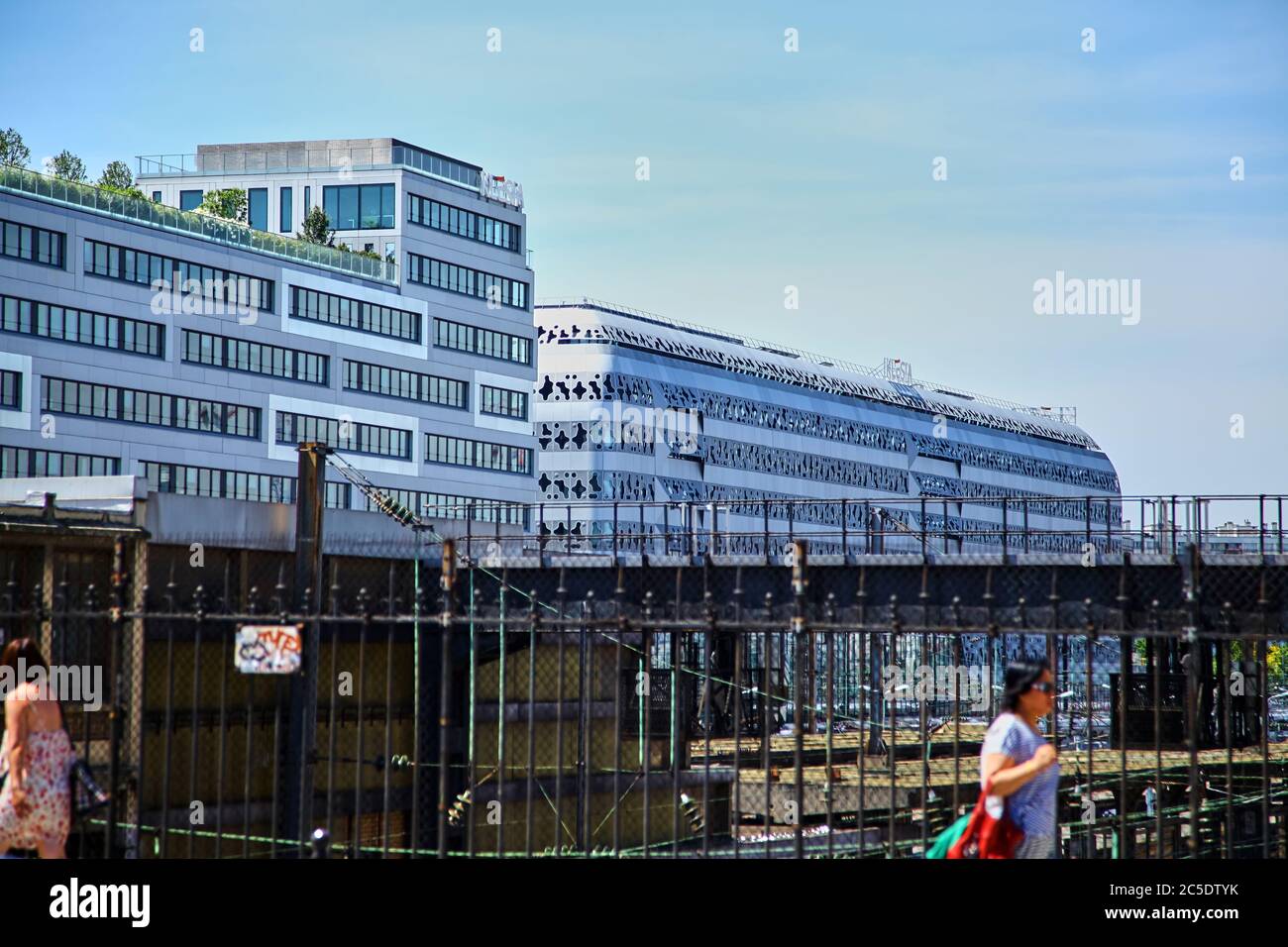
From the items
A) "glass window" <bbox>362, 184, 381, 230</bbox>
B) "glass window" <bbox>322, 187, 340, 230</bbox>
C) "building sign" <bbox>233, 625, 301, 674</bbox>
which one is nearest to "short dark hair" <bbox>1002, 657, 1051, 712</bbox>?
"building sign" <bbox>233, 625, 301, 674</bbox>

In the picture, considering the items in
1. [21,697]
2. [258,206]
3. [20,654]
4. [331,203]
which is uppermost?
[258,206]

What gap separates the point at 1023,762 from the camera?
12.4 metres

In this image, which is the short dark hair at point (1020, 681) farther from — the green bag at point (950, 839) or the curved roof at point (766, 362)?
the curved roof at point (766, 362)

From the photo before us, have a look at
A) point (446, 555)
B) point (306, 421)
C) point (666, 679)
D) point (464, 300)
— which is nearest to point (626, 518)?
point (464, 300)

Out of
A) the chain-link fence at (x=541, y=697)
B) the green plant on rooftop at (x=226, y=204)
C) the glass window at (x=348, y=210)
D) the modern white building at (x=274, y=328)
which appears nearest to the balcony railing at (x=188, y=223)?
the modern white building at (x=274, y=328)

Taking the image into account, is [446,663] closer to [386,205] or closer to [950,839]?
[950,839]

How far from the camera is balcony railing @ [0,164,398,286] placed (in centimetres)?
7350

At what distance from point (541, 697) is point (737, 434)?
261 ft

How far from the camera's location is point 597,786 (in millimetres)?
44062

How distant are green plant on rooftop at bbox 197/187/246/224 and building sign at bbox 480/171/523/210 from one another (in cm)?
1264

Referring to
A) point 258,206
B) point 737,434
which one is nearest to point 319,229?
point 258,206

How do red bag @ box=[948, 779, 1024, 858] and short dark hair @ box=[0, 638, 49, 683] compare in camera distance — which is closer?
red bag @ box=[948, 779, 1024, 858]

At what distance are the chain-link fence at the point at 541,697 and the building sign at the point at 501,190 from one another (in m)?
50.3

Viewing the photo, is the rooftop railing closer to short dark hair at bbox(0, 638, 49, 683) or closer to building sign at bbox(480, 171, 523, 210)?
building sign at bbox(480, 171, 523, 210)
